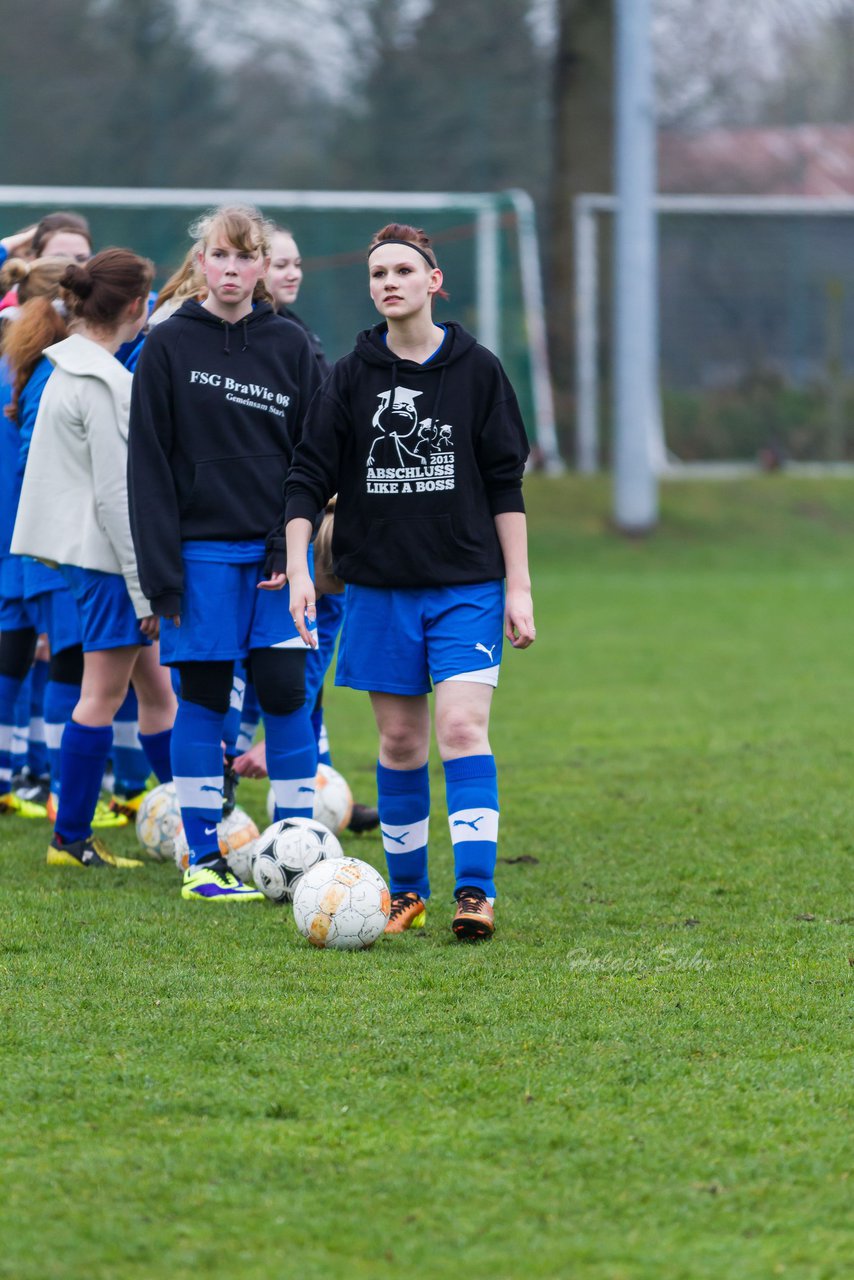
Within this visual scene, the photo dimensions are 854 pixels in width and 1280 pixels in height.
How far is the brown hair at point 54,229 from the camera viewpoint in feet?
21.3

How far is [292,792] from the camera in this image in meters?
5.32

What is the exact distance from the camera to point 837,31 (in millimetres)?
24469

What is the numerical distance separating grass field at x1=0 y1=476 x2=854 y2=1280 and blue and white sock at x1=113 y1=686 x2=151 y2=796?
424 millimetres

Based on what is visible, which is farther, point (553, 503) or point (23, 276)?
point (553, 503)

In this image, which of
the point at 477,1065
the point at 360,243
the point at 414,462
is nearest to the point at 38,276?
the point at 414,462

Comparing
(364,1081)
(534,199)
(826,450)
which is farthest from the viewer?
(534,199)

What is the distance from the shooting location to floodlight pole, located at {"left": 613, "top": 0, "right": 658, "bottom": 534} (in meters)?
16.6

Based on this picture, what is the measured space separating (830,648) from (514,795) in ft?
17.4

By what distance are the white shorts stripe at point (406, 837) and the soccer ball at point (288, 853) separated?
24cm

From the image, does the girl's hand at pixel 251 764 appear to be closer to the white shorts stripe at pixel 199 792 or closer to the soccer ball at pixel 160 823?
the soccer ball at pixel 160 823

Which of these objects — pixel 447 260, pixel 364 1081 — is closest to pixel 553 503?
pixel 447 260

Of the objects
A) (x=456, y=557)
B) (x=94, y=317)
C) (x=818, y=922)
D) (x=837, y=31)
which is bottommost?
(x=818, y=922)

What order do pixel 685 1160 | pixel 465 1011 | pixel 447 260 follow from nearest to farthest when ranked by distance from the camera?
pixel 685 1160, pixel 465 1011, pixel 447 260

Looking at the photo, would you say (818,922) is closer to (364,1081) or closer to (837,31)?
(364,1081)
